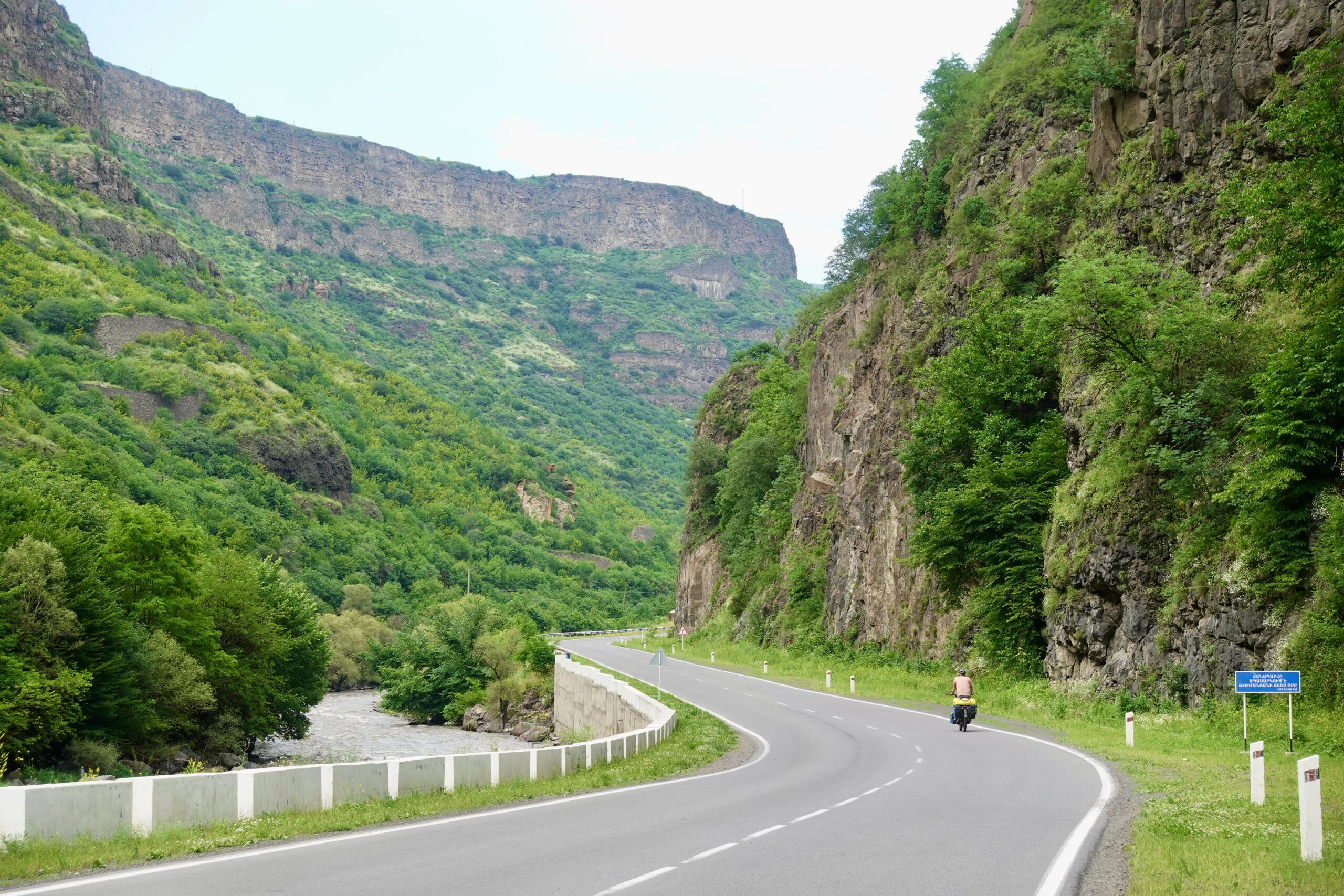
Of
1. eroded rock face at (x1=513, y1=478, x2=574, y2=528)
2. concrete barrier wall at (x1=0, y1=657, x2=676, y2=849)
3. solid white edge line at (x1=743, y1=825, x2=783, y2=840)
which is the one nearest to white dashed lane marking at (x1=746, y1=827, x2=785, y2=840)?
solid white edge line at (x1=743, y1=825, x2=783, y2=840)

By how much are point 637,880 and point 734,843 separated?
2.19 m

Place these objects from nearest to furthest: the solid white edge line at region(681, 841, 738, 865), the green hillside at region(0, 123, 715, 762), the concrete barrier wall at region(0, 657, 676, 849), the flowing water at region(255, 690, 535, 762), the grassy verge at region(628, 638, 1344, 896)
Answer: the grassy verge at region(628, 638, 1344, 896)
the solid white edge line at region(681, 841, 738, 865)
the concrete barrier wall at region(0, 657, 676, 849)
the green hillside at region(0, 123, 715, 762)
the flowing water at region(255, 690, 535, 762)

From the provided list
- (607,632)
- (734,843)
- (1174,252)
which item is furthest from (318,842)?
(607,632)

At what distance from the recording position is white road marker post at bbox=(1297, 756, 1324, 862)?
8.61 m

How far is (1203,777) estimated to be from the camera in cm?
1548

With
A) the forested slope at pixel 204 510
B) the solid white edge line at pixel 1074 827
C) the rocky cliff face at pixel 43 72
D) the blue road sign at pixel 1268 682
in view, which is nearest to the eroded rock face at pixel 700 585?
the forested slope at pixel 204 510

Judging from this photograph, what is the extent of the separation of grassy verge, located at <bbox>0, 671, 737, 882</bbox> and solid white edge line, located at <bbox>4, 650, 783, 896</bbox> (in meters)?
0.30

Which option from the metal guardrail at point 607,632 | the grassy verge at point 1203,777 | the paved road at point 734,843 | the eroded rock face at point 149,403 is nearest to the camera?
the paved road at point 734,843

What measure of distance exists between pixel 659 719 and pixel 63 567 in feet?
78.0

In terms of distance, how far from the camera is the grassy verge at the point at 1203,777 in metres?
8.43

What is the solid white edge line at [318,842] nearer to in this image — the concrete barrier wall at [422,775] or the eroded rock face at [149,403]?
the concrete barrier wall at [422,775]

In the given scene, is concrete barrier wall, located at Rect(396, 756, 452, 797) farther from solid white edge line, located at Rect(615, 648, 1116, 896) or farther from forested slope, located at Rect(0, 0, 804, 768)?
forested slope, located at Rect(0, 0, 804, 768)

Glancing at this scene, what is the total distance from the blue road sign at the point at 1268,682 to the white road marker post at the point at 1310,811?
23.9 feet

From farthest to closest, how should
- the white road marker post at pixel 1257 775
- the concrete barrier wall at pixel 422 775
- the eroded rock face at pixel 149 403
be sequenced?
the eroded rock face at pixel 149 403 < the concrete barrier wall at pixel 422 775 < the white road marker post at pixel 1257 775
